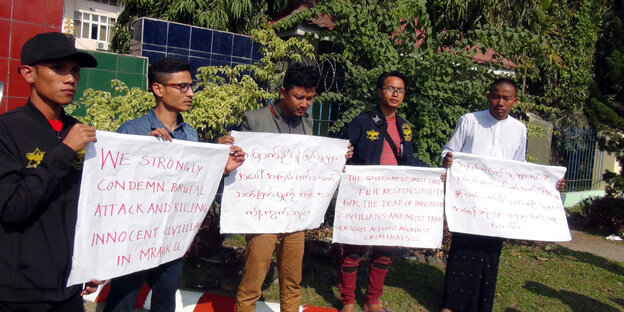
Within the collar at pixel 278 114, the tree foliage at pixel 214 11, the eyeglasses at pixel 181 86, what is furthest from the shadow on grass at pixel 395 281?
the tree foliage at pixel 214 11

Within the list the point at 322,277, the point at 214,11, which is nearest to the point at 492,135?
the point at 322,277

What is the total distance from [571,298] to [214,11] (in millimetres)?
6729

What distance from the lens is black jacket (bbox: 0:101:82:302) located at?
78.4 inches

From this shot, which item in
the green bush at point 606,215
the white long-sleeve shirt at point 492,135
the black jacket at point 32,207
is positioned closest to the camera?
the black jacket at point 32,207

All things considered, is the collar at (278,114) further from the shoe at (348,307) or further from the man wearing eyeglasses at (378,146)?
the shoe at (348,307)

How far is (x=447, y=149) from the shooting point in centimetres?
442

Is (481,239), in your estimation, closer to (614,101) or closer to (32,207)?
(32,207)

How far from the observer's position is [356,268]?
4.29 meters

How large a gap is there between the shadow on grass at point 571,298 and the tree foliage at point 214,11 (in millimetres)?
5662

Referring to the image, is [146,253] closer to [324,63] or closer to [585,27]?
[324,63]

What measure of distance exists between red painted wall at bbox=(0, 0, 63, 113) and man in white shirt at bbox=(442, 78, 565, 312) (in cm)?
387

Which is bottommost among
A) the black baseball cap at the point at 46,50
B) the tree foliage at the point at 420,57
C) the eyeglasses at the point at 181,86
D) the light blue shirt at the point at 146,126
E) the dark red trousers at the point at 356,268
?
the dark red trousers at the point at 356,268

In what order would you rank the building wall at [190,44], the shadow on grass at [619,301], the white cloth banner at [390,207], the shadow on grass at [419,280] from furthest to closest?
the building wall at [190,44] < the shadow on grass at [619,301] < the shadow on grass at [419,280] < the white cloth banner at [390,207]

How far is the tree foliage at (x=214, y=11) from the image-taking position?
845 centimetres
